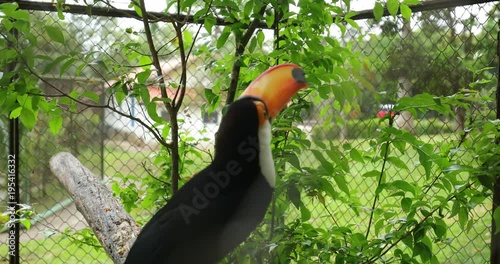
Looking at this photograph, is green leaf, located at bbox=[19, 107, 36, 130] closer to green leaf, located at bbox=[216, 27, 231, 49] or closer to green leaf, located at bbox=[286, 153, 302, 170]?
green leaf, located at bbox=[216, 27, 231, 49]

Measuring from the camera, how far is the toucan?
102 cm

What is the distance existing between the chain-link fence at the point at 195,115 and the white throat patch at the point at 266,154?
41 cm

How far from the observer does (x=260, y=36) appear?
51.9 inches

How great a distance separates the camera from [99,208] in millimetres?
1518

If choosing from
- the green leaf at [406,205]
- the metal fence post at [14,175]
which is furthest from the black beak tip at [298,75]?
the metal fence post at [14,175]

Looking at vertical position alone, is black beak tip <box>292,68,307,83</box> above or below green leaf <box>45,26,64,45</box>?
below

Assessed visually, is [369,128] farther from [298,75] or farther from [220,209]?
[220,209]

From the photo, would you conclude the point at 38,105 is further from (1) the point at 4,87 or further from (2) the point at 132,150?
(2) the point at 132,150

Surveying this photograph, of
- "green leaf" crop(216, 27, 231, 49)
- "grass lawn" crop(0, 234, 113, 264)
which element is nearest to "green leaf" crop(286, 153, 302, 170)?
"green leaf" crop(216, 27, 231, 49)

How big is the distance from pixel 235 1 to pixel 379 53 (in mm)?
752

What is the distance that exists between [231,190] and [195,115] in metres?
1.04
